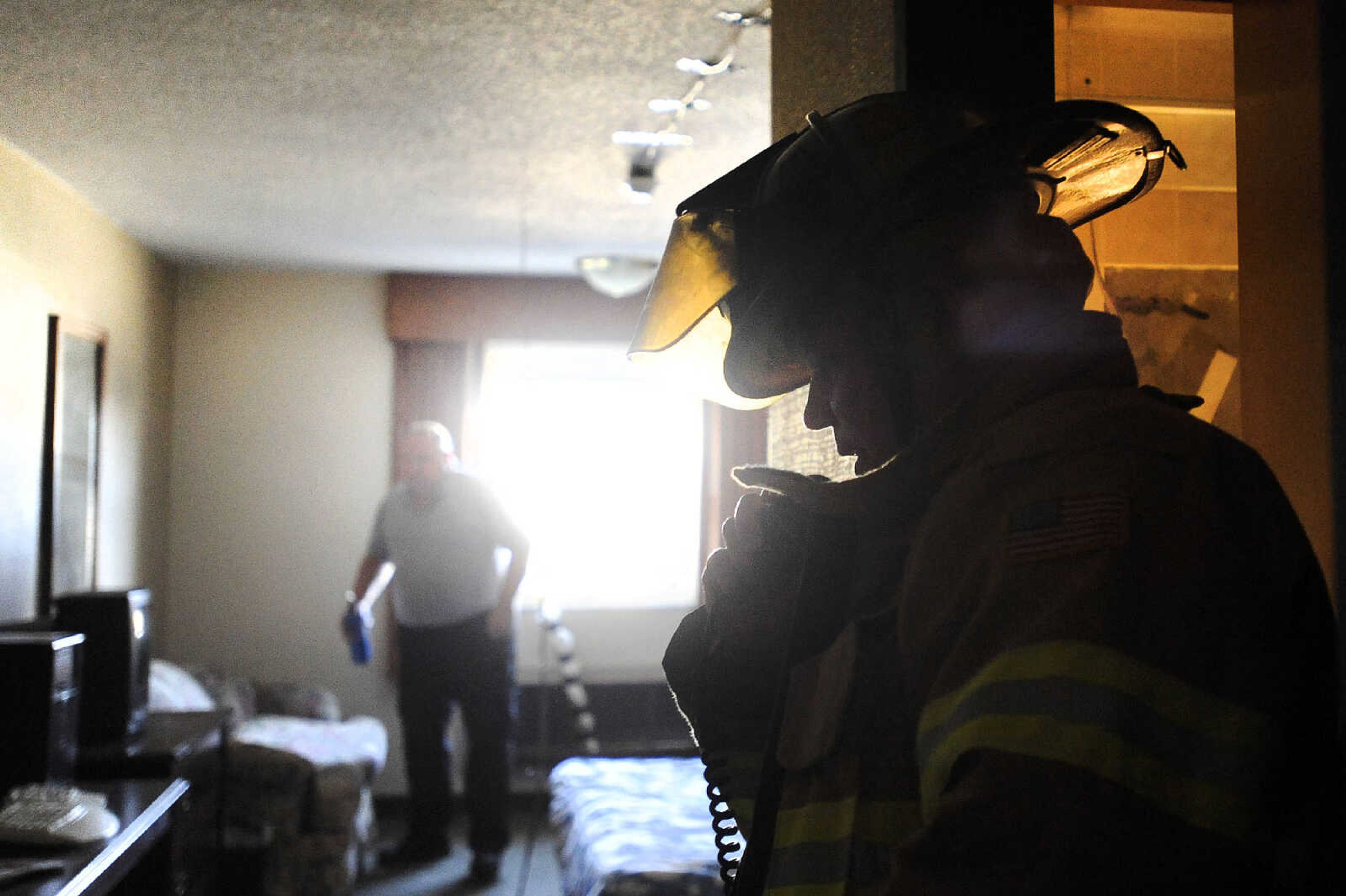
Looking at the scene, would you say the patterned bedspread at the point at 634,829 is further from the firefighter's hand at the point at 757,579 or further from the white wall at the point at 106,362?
the white wall at the point at 106,362

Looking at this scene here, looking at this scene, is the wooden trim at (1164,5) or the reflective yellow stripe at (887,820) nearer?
the reflective yellow stripe at (887,820)

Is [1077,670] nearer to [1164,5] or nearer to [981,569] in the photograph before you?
[981,569]

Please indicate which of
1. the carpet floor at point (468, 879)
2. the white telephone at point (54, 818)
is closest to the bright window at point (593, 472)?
the carpet floor at point (468, 879)

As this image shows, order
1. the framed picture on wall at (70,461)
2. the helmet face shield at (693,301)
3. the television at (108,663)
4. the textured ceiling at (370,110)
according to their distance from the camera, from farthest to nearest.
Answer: the framed picture on wall at (70,461) → the television at (108,663) → the textured ceiling at (370,110) → the helmet face shield at (693,301)

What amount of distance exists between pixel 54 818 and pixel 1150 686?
6.75 ft

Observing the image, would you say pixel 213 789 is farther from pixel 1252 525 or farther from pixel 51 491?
pixel 1252 525

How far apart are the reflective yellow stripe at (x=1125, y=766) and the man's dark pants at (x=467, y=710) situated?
4.13 metres

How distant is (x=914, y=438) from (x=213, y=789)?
399cm

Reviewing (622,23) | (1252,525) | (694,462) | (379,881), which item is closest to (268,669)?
(379,881)

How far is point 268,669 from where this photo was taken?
227 inches

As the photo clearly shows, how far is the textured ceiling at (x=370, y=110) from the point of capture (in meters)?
2.75

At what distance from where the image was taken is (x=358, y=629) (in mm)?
4730

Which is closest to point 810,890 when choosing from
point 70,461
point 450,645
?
point 450,645

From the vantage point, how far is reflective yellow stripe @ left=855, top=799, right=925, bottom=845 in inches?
26.8
